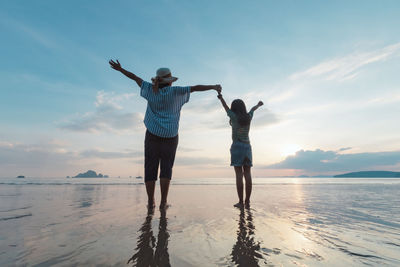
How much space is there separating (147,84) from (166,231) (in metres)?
2.34

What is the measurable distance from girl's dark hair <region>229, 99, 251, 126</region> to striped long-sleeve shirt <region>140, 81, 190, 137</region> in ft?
5.48

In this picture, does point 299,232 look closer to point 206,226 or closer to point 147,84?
point 206,226

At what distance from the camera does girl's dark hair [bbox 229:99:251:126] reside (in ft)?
15.6

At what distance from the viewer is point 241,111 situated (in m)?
4.86

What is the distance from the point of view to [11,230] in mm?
2141

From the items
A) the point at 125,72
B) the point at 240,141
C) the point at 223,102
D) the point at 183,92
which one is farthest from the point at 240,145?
the point at 125,72

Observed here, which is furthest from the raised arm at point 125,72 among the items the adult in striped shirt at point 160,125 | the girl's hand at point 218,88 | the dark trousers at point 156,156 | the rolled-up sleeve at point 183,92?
the girl's hand at point 218,88

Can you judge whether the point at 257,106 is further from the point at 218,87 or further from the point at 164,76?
the point at 164,76

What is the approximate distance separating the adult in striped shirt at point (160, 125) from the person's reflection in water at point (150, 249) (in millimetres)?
1238

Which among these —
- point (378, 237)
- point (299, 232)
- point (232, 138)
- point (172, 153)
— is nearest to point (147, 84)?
point (172, 153)

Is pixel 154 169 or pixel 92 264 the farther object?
pixel 154 169

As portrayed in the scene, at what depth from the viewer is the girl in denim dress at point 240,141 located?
14.9 ft

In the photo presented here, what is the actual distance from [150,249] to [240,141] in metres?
3.49

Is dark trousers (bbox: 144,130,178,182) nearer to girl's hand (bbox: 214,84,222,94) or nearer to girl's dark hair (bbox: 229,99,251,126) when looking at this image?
girl's hand (bbox: 214,84,222,94)
